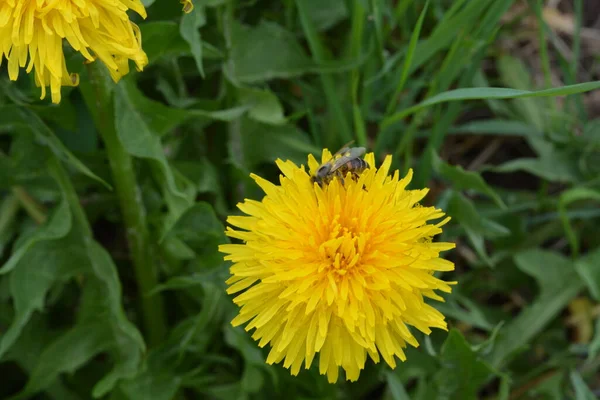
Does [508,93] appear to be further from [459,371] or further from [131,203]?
[131,203]

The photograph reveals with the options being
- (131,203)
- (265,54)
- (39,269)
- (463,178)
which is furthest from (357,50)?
(39,269)

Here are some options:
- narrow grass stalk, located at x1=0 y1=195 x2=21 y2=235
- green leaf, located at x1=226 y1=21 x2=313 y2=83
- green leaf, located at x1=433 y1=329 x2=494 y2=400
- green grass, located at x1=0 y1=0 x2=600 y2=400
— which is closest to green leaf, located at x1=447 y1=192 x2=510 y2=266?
green grass, located at x1=0 y1=0 x2=600 y2=400

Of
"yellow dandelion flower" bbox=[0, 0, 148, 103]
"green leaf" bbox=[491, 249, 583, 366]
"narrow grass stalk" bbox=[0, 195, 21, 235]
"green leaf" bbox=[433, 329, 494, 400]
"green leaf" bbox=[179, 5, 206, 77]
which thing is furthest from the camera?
"green leaf" bbox=[491, 249, 583, 366]

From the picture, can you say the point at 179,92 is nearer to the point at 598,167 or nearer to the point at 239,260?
the point at 239,260

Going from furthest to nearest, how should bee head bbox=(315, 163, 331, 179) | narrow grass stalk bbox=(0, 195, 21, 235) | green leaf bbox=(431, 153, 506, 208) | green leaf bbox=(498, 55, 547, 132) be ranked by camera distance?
green leaf bbox=(498, 55, 547, 132)
narrow grass stalk bbox=(0, 195, 21, 235)
green leaf bbox=(431, 153, 506, 208)
bee head bbox=(315, 163, 331, 179)

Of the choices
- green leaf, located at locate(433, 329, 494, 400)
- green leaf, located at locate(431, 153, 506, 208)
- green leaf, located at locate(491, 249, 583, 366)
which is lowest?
green leaf, located at locate(491, 249, 583, 366)

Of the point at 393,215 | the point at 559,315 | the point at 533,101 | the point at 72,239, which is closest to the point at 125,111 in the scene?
the point at 72,239

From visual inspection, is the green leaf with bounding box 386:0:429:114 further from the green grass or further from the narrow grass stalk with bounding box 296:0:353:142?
the narrow grass stalk with bounding box 296:0:353:142

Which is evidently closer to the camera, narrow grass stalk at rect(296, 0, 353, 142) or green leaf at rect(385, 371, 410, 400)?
green leaf at rect(385, 371, 410, 400)
